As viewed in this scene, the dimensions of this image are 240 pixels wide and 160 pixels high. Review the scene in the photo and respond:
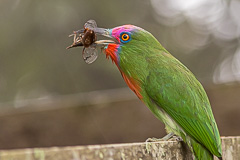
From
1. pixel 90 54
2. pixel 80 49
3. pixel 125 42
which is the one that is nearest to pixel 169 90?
pixel 125 42

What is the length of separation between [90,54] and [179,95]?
573mm

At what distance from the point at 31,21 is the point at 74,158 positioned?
38.2 feet

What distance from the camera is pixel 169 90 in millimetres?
2334

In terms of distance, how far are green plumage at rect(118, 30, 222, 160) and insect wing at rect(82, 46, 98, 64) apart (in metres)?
0.15

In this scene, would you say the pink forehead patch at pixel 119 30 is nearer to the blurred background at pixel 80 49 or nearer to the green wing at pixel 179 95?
the green wing at pixel 179 95

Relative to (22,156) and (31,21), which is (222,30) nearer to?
(31,21)

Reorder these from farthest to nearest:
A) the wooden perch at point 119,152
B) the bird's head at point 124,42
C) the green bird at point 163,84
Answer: the bird's head at point 124,42
the green bird at point 163,84
the wooden perch at point 119,152

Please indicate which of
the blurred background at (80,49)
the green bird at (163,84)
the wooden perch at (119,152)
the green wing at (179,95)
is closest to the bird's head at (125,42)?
the green bird at (163,84)

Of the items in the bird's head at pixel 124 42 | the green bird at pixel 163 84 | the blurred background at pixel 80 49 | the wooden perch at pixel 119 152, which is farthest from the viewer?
the blurred background at pixel 80 49

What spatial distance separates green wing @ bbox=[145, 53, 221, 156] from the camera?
89.9 inches

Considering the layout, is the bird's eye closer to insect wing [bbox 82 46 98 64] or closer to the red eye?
the red eye

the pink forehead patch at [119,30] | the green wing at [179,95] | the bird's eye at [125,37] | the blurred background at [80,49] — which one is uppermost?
the blurred background at [80,49]

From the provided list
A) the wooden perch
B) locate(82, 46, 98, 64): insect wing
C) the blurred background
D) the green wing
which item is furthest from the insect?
the blurred background

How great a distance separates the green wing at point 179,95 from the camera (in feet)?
7.49
